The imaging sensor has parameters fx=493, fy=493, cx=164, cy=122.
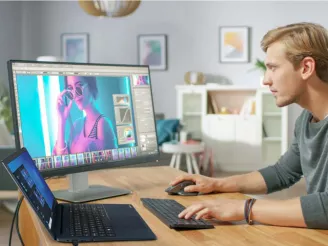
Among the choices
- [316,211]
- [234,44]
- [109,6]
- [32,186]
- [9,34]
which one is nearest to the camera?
[32,186]

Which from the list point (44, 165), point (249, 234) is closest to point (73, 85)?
point (44, 165)

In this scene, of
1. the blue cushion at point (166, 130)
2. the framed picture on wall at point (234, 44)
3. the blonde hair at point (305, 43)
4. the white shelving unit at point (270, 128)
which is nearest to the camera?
the blonde hair at point (305, 43)

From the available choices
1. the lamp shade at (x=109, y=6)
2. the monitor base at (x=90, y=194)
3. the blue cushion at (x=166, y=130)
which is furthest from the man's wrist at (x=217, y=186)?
the blue cushion at (x=166, y=130)

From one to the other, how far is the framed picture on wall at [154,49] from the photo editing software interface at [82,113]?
5.83 meters

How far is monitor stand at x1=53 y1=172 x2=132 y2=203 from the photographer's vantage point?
1.64 m

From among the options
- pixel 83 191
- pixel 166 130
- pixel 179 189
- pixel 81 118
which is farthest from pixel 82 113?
pixel 166 130

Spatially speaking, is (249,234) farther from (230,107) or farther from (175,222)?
(230,107)

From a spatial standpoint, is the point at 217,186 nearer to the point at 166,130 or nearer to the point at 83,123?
the point at 83,123

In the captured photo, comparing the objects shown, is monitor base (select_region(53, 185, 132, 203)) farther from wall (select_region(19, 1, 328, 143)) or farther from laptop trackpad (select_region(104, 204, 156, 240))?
wall (select_region(19, 1, 328, 143))

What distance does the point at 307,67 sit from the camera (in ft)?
4.78

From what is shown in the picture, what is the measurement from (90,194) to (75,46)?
6.36 m

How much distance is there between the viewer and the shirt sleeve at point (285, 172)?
1789 millimetres

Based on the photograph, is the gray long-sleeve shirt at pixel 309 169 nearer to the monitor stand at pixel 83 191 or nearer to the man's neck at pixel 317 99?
the man's neck at pixel 317 99

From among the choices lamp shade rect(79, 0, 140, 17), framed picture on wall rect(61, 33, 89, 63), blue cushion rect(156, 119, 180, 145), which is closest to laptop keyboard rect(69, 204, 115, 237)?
lamp shade rect(79, 0, 140, 17)
